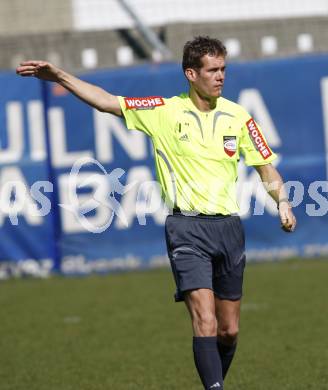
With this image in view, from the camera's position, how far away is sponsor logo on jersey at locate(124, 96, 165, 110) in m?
6.32

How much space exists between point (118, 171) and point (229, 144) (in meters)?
6.99

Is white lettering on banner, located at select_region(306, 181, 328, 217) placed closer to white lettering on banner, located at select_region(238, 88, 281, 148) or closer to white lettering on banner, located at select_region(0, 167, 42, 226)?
white lettering on banner, located at select_region(238, 88, 281, 148)

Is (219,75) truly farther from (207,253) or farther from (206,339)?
(206,339)

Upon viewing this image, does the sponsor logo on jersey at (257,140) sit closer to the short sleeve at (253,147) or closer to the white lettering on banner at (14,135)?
the short sleeve at (253,147)

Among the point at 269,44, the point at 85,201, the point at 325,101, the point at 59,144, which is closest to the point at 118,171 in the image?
the point at 85,201

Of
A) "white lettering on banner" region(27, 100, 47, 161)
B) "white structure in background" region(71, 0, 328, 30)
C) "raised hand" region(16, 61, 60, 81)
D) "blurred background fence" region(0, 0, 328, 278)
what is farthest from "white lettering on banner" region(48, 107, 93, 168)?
"raised hand" region(16, 61, 60, 81)

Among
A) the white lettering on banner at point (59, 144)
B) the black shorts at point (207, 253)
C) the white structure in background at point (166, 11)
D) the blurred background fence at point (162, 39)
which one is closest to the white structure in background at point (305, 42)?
the blurred background fence at point (162, 39)

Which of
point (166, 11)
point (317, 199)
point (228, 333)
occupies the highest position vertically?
point (166, 11)

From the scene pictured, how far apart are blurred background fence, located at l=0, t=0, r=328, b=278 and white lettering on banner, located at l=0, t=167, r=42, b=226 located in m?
0.01

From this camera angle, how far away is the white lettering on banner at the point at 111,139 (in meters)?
13.3

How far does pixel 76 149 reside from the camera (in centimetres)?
1329

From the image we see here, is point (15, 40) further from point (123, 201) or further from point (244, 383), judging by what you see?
point (244, 383)

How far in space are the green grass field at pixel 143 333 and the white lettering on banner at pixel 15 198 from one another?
790mm

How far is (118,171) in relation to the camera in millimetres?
13195
